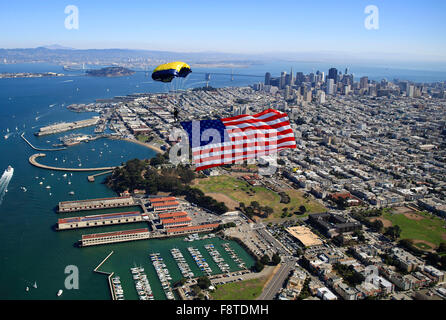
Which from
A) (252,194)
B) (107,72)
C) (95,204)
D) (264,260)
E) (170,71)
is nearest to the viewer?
(170,71)

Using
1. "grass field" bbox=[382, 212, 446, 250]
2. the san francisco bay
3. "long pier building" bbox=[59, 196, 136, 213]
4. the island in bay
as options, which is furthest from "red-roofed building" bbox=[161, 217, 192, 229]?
the island in bay

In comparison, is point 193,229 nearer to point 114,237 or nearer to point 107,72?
point 114,237

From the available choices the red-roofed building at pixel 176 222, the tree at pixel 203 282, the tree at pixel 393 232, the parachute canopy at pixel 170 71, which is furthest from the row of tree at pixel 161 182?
the parachute canopy at pixel 170 71

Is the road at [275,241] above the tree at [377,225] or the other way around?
the other way around

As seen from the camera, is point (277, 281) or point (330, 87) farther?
point (330, 87)

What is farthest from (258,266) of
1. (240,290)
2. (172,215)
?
(172,215)

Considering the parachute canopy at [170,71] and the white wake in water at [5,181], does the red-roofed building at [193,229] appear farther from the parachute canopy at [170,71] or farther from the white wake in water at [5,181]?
the white wake in water at [5,181]
